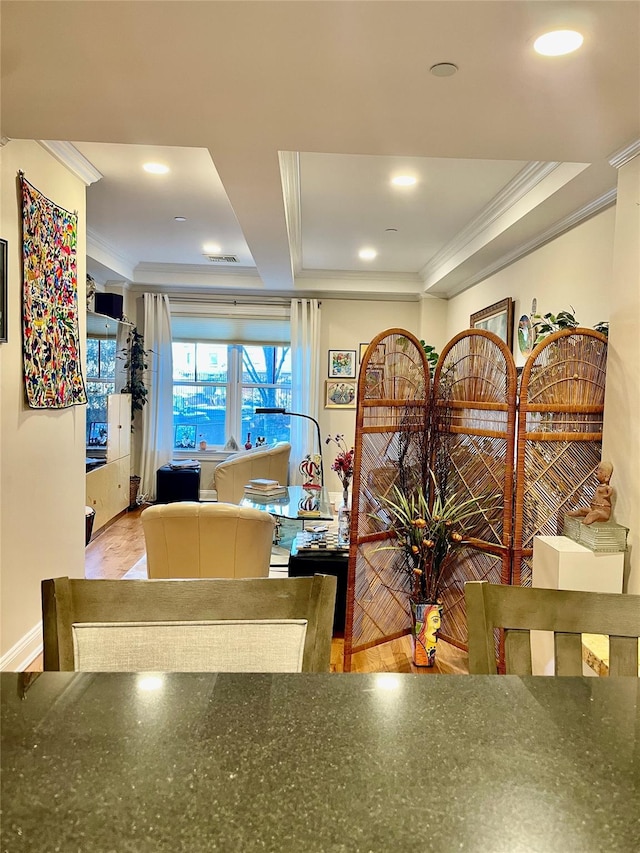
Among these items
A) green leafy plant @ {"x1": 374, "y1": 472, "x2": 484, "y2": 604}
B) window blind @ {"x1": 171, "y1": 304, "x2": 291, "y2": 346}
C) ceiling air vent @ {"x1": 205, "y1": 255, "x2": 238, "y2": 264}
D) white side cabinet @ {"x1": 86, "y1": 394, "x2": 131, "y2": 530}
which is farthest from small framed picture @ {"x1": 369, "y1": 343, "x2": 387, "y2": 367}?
window blind @ {"x1": 171, "y1": 304, "x2": 291, "y2": 346}

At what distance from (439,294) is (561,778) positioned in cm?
677

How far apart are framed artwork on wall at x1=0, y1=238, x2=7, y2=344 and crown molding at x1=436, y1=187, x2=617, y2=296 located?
2.94m

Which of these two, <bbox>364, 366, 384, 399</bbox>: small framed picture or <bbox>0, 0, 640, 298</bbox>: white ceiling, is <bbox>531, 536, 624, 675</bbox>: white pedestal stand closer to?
<bbox>364, 366, 384, 399</bbox>: small framed picture

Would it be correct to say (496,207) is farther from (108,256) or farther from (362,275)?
(108,256)

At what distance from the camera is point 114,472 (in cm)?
600

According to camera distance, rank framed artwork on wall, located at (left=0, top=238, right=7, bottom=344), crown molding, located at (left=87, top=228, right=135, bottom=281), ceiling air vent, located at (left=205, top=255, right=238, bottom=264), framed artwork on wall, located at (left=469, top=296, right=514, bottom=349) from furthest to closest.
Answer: ceiling air vent, located at (left=205, top=255, right=238, bottom=264) → crown molding, located at (left=87, top=228, right=135, bottom=281) → framed artwork on wall, located at (left=469, top=296, right=514, bottom=349) → framed artwork on wall, located at (left=0, top=238, right=7, bottom=344)

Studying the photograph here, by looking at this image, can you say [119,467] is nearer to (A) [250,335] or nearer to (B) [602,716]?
(A) [250,335]

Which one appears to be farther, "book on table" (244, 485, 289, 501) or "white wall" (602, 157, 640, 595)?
"book on table" (244, 485, 289, 501)

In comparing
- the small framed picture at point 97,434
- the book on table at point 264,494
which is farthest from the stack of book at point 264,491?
the small framed picture at point 97,434

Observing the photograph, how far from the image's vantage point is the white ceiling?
1.70 m

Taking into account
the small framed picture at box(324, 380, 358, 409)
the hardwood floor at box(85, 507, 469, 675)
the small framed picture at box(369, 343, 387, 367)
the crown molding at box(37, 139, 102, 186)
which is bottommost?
the hardwood floor at box(85, 507, 469, 675)

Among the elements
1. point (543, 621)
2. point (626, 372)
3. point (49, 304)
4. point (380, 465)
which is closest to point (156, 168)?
point (49, 304)

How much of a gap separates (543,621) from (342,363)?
6440mm

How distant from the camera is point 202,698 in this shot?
737 millimetres
